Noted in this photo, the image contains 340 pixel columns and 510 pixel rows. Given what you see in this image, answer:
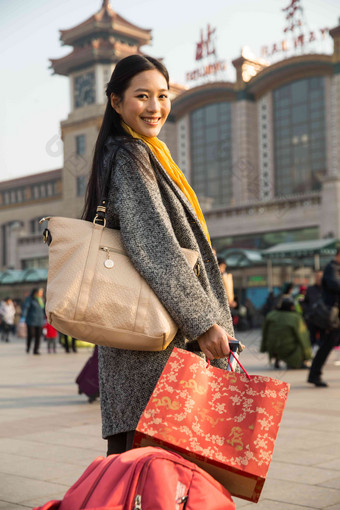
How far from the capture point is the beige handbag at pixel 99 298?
1.98 metres

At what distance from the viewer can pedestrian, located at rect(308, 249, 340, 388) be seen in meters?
8.80

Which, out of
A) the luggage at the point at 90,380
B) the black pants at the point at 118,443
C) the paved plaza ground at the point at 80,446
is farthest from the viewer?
the luggage at the point at 90,380

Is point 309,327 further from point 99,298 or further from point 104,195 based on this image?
point 99,298

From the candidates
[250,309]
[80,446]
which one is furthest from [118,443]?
[250,309]

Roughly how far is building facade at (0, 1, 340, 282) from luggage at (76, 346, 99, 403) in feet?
81.3

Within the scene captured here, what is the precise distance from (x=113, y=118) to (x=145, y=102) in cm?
15

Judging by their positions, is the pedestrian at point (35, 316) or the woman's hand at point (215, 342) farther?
the pedestrian at point (35, 316)

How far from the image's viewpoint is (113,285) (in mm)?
2012

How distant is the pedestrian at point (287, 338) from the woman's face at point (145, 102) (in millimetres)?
9160

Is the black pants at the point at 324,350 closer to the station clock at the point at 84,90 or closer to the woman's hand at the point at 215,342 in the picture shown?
the woman's hand at the point at 215,342

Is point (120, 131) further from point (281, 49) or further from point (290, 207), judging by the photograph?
point (281, 49)

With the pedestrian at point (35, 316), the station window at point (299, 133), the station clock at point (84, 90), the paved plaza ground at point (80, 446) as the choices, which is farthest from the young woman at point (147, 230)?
the station clock at point (84, 90)

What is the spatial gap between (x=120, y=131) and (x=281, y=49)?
154ft

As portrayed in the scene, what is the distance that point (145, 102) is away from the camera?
2.39 m
